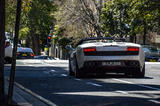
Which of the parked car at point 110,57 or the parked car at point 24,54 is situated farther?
the parked car at point 24,54

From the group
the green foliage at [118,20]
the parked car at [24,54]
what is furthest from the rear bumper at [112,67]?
the green foliage at [118,20]

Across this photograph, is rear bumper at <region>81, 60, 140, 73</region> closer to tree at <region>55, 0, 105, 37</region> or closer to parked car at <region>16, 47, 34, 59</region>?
parked car at <region>16, 47, 34, 59</region>

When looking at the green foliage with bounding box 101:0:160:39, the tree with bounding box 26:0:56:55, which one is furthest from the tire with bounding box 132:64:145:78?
the tree with bounding box 26:0:56:55

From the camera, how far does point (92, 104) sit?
30.7ft

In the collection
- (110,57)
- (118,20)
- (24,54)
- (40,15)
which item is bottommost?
(24,54)

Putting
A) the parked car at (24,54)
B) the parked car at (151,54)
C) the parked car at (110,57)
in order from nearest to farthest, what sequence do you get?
the parked car at (110,57) < the parked car at (24,54) < the parked car at (151,54)

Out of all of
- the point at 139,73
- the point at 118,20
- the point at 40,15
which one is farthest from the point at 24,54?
the point at 139,73

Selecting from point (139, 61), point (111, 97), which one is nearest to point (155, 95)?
point (111, 97)

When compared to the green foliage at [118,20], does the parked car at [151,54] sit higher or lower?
lower

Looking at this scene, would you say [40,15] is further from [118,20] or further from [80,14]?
[118,20]

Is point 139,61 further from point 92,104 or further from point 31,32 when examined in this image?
point 31,32

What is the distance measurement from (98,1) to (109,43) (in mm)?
38568

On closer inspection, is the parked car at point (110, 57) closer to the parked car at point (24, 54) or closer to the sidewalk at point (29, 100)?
the sidewalk at point (29, 100)

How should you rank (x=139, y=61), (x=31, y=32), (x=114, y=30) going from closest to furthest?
(x=139, y=61) < (x=114, y=30) < (x=31, y=32)
